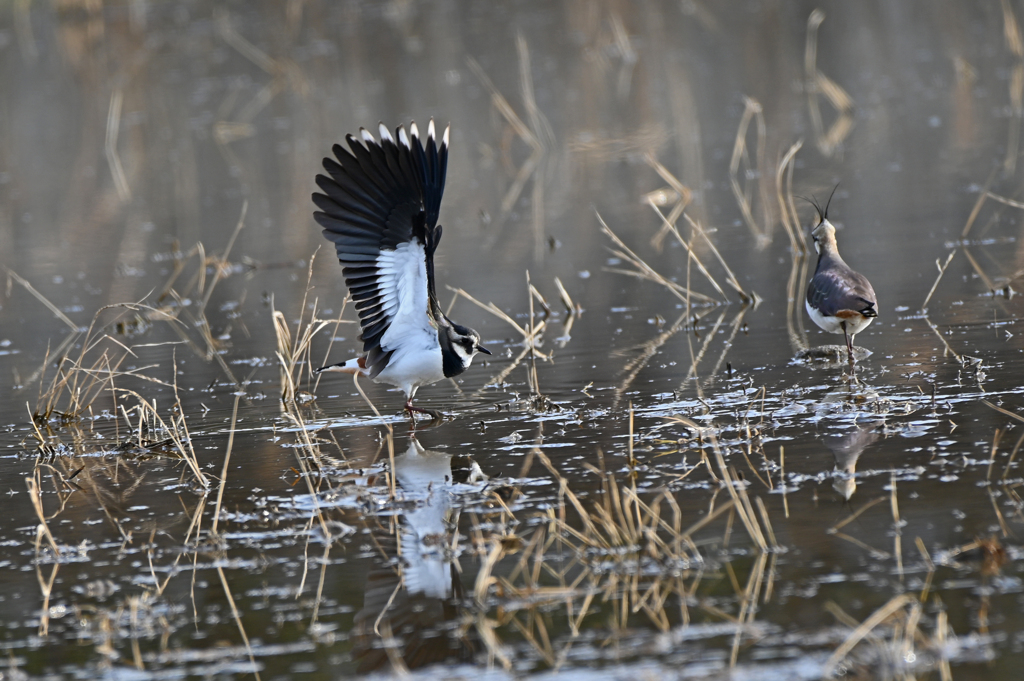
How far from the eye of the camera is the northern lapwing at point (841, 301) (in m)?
7.21

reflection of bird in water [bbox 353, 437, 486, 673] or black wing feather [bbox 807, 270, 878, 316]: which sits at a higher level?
black wing feather [bbox 807, 270, 878, 316]

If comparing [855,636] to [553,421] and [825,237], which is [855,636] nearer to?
[553,421]

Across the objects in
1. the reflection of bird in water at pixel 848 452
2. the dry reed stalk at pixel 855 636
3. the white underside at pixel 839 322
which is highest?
the white underside at pixel 839 322

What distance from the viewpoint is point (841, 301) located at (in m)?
7.26

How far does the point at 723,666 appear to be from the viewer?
3830 mm

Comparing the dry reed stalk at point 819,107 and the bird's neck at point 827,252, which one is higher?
the dry reed stalk at point 819,107

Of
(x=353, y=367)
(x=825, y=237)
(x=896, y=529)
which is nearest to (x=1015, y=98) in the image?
(x=825, y=237)

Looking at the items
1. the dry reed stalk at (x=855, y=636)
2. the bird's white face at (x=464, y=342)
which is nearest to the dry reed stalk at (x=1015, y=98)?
the bird's white face at (x=464, y=342)

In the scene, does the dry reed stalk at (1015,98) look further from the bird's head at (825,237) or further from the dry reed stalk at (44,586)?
the dry reed stalk at (44,586)

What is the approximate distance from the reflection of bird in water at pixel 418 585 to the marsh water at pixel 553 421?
0.02m

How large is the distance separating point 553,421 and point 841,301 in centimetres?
182

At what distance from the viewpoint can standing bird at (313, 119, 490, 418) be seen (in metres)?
6.59

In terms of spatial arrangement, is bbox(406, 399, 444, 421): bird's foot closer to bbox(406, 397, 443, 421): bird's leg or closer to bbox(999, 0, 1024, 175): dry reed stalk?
bbox(406, 397, 443, 421): bird's leg

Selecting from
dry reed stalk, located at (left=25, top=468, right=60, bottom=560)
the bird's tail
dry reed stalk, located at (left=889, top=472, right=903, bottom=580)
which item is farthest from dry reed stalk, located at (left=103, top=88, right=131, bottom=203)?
dry reed stalk, located at (left=889, top=472, right=903, bottom=580)
